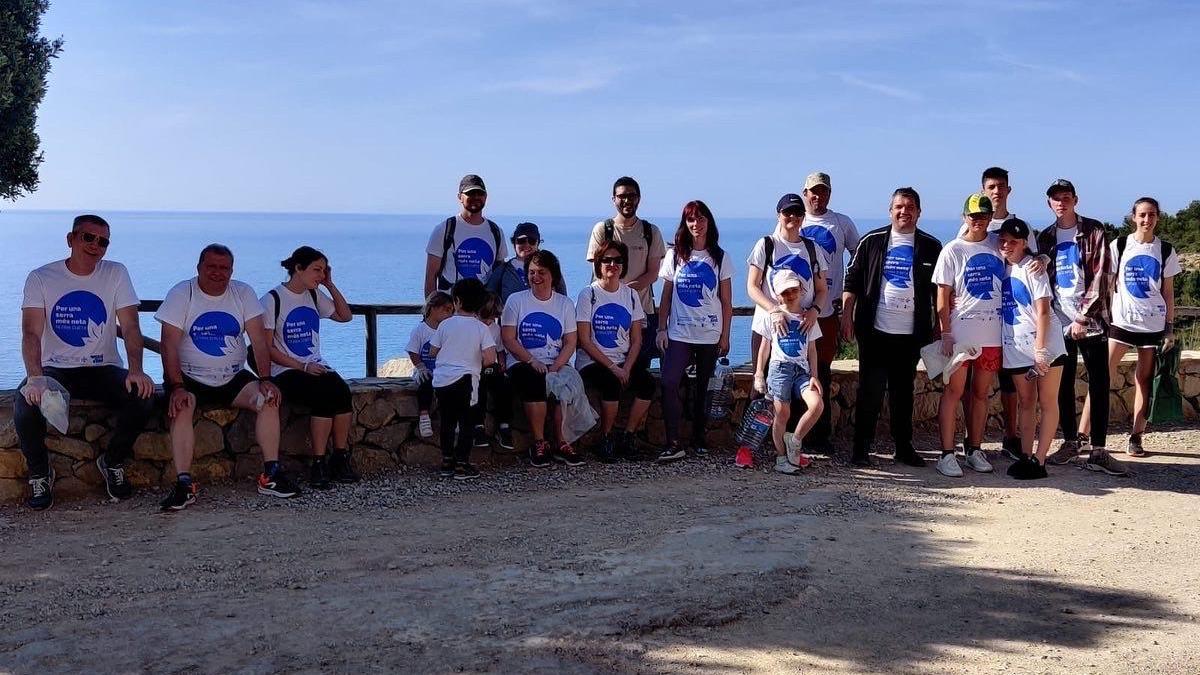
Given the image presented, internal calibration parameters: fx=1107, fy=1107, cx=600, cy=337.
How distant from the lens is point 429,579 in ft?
15.0

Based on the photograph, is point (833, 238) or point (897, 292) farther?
point (833, 238)

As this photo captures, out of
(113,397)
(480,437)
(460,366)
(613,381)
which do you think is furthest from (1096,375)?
(113,397)

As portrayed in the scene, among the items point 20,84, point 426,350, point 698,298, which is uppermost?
point 20,84

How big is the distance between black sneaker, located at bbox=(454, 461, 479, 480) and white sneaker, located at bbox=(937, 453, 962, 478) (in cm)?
279

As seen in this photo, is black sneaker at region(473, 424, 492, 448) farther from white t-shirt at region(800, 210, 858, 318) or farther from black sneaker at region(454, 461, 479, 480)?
white t-shirt at region(800, 210, 858, 318)

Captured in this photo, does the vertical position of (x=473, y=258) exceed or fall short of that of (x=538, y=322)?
it exceeds it

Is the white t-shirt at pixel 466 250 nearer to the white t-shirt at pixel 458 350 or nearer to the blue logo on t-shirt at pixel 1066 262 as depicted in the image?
the white t-shirt at pixel 458 350

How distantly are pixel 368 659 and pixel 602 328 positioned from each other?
138 inches

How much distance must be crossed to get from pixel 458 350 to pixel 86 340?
6.48 feet

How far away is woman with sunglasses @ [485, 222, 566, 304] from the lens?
278 inches

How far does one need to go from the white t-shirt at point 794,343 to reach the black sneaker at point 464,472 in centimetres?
196

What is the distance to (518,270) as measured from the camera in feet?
23.4

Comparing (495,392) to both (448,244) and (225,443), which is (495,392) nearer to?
(448,244)

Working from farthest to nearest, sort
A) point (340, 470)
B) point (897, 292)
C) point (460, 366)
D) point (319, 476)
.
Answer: point (897, 292), point (460, 366), point (340, 470), point (319, 476)
